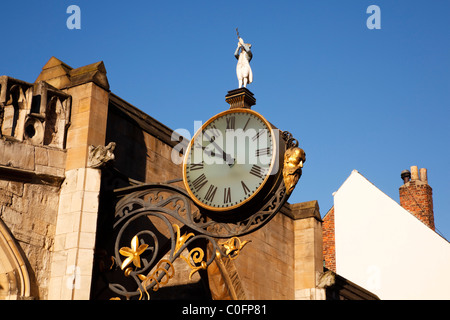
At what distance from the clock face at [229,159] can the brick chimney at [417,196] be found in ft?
61.6

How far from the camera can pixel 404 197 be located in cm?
2831

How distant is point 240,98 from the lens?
9773 mm

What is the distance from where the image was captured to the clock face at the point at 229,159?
9164mm

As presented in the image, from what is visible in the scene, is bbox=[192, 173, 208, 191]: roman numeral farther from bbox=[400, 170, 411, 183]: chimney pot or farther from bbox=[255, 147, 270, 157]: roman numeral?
bbox=[400, 170, 411, 183]: chimney pot

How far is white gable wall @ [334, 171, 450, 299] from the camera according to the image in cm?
2498

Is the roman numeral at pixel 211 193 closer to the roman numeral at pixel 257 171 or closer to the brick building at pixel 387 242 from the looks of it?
the roman numeral at pixel 257 171

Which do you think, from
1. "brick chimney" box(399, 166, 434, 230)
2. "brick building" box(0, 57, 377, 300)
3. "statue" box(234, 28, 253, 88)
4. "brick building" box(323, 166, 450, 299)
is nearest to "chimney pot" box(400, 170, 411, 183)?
"brick chimney" box(399, 166, 434, 230)

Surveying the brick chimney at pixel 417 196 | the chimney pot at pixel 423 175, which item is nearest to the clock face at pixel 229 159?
the brick chimney at pixel 417 196

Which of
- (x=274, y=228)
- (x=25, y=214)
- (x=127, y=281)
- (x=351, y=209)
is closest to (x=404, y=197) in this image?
(x=351, y=209)

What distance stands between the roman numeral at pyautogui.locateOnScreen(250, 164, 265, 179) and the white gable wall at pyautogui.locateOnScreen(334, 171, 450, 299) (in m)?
17.0

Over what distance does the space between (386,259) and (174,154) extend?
14.4 m
